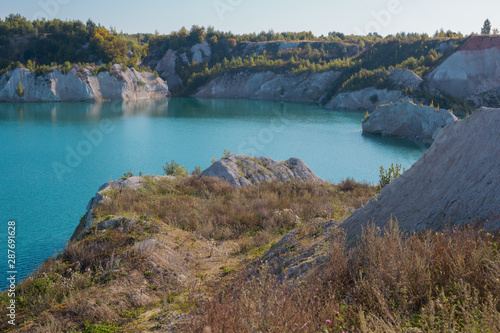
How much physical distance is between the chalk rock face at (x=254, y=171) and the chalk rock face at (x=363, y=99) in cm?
4012

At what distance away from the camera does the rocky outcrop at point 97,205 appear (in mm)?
8910

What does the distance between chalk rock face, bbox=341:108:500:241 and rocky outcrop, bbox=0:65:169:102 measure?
64042 mm

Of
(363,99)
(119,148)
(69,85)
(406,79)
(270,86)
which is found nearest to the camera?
(119,148)

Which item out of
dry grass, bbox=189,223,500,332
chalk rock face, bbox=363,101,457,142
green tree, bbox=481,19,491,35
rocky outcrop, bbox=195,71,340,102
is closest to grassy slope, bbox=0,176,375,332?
dry grass, bbox=189,223,500,332

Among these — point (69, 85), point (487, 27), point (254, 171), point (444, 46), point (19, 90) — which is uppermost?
point (487, 27)

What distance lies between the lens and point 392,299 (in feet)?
12.7

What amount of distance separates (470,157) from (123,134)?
33.3 m

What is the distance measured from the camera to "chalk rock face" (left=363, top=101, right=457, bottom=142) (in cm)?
3709

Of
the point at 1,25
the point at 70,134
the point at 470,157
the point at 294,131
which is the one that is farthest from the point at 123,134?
the point at 1,25

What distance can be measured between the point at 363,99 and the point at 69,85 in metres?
46.9

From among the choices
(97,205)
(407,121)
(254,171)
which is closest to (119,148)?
(254,171)

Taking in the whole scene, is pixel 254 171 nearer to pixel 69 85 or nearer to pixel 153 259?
pixel 153 259

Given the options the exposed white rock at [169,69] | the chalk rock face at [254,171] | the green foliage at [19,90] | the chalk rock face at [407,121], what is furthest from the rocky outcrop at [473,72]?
the green foliage at [19,90]

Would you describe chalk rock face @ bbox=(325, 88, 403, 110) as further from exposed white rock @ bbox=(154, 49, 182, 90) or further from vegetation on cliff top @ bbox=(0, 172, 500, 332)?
vegetation on cliff top @ bbox=(0, 172, 500, 332)
